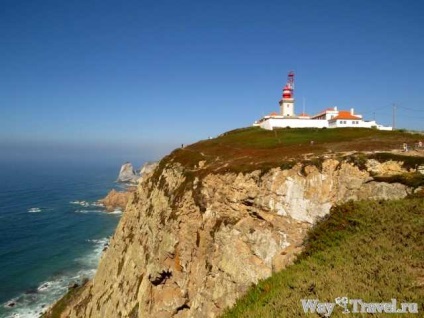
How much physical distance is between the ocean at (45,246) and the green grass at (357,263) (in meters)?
46.7

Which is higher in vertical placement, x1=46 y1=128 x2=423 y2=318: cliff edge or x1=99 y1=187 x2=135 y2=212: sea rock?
x1=46 y1=128 x2=423 y2=318: cliff edge

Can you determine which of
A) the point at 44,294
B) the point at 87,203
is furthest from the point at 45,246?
the point at 87,203

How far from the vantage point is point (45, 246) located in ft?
247

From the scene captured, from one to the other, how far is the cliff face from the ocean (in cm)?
2465

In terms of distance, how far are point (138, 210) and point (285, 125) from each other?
3163 cm

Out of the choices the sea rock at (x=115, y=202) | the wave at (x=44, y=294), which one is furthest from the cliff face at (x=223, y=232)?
the sea rock at (x=115, y=202)

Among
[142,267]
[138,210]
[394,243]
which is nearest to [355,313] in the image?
[394,243]

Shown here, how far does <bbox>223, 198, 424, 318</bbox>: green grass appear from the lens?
12441 mm

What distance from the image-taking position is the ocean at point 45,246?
53.4m

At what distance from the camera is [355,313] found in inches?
440

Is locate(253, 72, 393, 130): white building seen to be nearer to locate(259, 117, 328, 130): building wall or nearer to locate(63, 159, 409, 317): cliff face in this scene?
locate(259, 117, 328, 130): building wall

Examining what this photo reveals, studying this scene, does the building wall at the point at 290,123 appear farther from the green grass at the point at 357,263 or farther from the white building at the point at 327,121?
the green grass at the point at 357,263

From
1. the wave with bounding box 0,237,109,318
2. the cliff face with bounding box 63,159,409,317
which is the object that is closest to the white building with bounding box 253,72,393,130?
the cliff face with bounding box 63,159,409,317

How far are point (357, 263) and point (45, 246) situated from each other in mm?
77541
